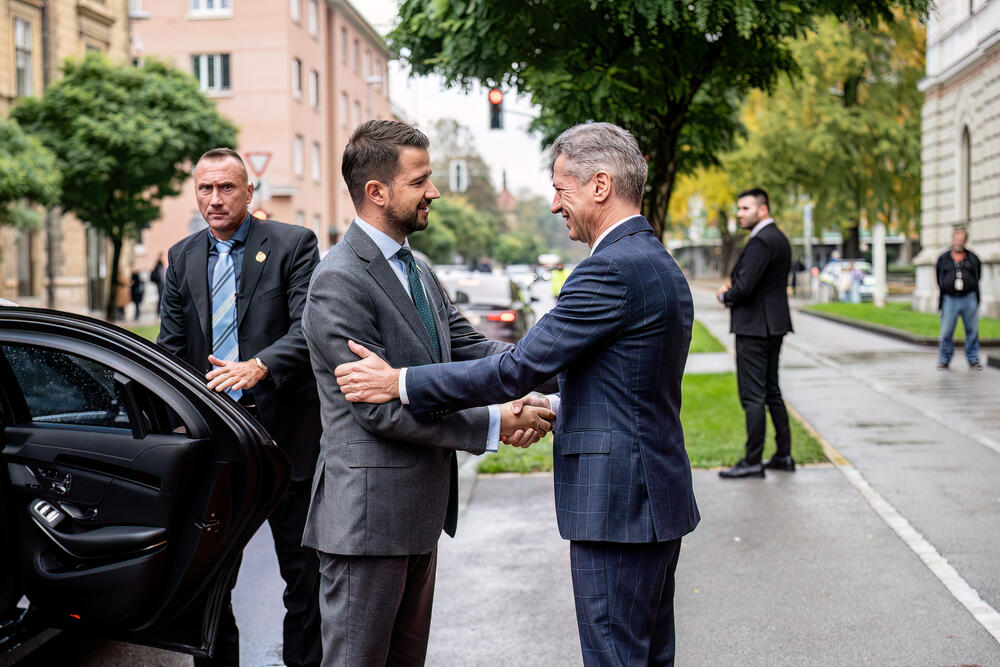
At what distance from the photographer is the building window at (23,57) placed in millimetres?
31734

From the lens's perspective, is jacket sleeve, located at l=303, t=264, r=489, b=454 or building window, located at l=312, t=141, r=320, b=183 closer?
jacket sleeve, located at l=303, t=264, r=489, b=454

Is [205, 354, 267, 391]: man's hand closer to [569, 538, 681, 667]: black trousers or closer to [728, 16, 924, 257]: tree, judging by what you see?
[569, 538, 681, 667]: black trousers

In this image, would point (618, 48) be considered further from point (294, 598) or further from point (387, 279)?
point (387, 279)

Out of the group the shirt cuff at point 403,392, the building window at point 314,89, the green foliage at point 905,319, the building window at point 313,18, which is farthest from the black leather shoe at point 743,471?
the building window at point 313,18

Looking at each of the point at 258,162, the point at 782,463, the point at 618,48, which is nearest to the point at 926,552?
the point at 782,463

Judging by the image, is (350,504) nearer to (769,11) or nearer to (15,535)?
(15,535)

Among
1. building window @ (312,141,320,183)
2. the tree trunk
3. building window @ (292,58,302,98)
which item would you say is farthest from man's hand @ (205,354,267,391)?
building window @ (312,141,320,183)

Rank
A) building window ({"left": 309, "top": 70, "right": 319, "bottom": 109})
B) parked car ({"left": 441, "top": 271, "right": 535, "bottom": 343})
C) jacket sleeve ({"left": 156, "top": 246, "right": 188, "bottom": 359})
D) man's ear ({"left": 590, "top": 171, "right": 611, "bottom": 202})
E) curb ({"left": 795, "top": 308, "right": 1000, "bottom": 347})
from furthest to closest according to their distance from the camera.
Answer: building window ({"left": 309, "top": 70, "right": 319, "bottom": 109}), curb ({"left": 795, "top": 308, "right": 1000, "bottom": 347}), parked car ({"left": 441, "top": 271, "right": 535, "bottom": 343}), jacket sleeve ({"left": 156, "top": 246, "right": 188, "bottom": 359}), man's ear ({"left": 590, "top": 171, "right": 611, "bottom": 202})

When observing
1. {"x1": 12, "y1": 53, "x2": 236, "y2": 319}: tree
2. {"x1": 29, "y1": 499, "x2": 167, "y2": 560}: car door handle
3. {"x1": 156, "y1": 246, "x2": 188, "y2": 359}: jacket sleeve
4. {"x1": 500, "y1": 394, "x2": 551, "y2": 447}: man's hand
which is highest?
{"x1": 12, "y1": 53, "x2": 236, "y2": 319}: tree

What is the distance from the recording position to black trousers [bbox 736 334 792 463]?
7891 millimetres

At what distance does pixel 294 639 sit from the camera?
419cm

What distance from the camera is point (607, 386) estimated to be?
297cm

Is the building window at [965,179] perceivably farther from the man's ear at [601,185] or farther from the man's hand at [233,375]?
the man's ear at [601,185]

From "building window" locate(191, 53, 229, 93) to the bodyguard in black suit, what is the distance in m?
44.1
